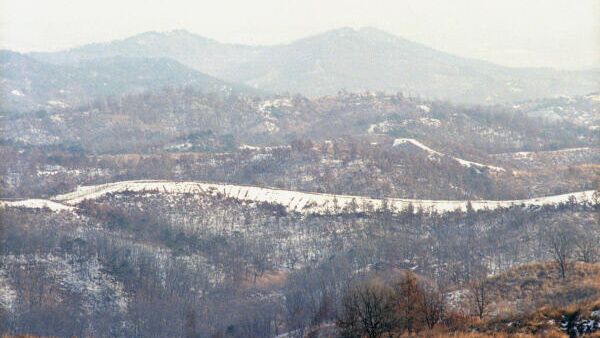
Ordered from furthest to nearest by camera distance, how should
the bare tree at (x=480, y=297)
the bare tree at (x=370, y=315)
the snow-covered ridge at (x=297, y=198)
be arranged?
1. the snow-covered ridge at (x=297, y=198)
2. the bare tree at (x=480, y=297)
3. the bare tree at (x=370, y=315)

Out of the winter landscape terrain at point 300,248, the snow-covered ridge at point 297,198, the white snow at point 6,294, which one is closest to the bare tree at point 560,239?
the winter landscape terrain at point 300,248

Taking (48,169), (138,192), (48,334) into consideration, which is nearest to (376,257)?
(48,334)

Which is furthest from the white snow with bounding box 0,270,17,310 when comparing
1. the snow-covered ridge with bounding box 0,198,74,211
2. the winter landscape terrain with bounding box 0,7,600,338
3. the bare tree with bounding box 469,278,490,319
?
the bare tree with bounding box 469,278,490,319

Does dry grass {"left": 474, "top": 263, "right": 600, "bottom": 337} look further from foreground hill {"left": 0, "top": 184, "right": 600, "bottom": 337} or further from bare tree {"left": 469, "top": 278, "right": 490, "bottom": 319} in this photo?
foreground hill {"left": 0, "top": 184, "right": 600, "bottom": 337}

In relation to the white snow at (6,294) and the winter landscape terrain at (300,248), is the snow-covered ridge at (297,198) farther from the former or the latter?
the white snow at (6,294)

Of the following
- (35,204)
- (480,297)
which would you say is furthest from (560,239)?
(35,204)

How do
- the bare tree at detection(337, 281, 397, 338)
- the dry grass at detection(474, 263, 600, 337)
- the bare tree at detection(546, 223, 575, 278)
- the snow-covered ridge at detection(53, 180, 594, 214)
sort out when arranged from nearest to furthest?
the dry grass at detection(474, 263, 600, 337), the bare tree at detection(337, 281, 397, 338), the bare tree at detection(546, 223, 575, 278), the snow-covered ridge at detection(53, 180, 594, 214)
